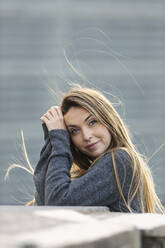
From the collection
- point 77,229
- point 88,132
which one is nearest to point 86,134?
point 88,132

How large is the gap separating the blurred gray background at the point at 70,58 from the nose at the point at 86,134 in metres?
18.9

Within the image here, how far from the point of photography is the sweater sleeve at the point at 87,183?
280cm

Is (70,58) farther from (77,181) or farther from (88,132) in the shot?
(77,181)

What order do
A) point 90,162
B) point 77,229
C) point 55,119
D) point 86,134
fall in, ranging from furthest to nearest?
point 90,162 → point 55,119 → point 86,134 → point 77,229

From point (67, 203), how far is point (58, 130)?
40cm

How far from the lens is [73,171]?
10.7 feet

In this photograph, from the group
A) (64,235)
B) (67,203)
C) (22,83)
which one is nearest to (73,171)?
(67,203)

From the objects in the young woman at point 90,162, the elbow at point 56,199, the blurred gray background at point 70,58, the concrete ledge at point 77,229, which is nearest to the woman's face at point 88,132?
the young woman at point 90,162

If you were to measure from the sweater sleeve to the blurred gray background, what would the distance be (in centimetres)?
1902

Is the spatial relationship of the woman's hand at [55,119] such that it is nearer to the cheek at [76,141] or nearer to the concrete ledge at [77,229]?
the cheek at [76,141]

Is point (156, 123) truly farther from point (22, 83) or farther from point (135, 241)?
point (135, 241)

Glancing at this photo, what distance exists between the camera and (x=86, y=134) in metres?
3.03

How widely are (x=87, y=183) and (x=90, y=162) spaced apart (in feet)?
1.47

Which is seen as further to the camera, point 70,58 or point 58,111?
point 70,58
